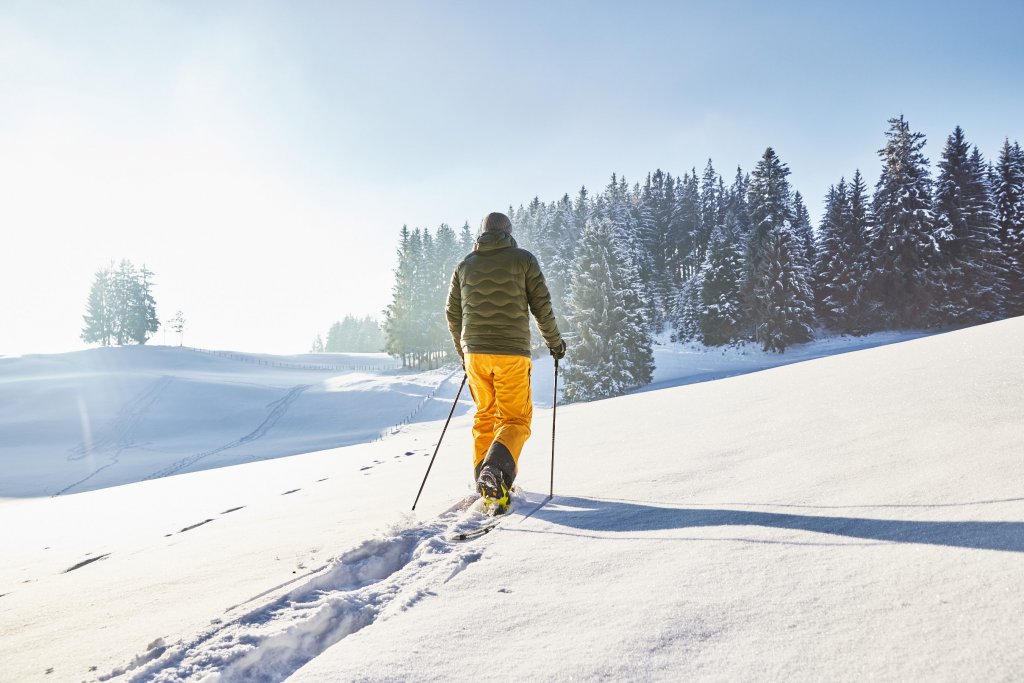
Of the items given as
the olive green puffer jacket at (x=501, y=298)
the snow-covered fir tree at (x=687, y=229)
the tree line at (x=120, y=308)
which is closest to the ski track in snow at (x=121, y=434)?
the olive green puffer jacket at (x=501, y=298)

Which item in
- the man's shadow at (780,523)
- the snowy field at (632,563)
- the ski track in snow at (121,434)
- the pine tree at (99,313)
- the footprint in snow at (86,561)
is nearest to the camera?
the snowy field at (632,563)

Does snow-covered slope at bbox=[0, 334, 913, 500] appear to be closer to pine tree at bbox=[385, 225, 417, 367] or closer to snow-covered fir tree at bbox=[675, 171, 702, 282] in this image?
pine tree at bbox=[385, 225, 417, 367]

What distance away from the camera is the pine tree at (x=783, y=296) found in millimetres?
36688

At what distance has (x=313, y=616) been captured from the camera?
6.01ft

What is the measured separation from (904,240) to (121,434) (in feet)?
168

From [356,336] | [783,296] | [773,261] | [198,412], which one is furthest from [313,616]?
[356,336]

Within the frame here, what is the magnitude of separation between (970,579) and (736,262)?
44488mm

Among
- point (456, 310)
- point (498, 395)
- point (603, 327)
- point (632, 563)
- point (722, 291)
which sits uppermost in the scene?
point (722, 291)

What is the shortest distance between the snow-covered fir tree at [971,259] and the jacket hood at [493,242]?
41643mm

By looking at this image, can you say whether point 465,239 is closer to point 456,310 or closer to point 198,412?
point 198,412

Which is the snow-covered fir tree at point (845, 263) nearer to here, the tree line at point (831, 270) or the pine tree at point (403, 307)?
the tree line at point (831, 270)

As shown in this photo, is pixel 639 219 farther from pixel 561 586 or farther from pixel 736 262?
pixel 561 586

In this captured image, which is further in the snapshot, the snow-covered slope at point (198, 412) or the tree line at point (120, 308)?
the tree line at point (120, 308)

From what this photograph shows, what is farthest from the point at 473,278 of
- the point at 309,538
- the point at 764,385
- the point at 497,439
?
the point at 764,385
